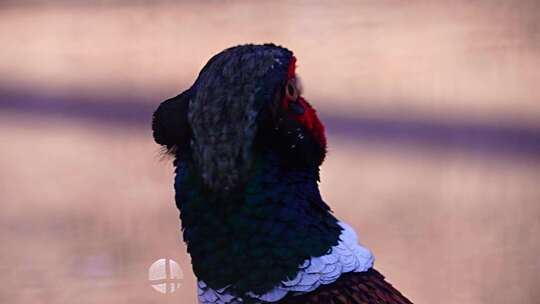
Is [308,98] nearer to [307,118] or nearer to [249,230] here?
[307,118]

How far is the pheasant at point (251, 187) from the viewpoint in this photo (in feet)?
3.33

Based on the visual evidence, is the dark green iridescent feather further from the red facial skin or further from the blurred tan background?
the blurred tan background

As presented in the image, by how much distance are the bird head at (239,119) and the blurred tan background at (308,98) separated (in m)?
0.41

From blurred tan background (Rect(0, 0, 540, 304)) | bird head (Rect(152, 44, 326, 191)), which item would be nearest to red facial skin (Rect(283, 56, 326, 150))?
bird head (Rect(152, 44, 326, 191))

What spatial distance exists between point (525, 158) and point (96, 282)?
1.03 meters

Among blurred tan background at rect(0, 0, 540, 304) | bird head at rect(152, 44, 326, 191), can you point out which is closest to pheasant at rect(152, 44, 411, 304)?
bird head at rect(152, 44, 326, 191)

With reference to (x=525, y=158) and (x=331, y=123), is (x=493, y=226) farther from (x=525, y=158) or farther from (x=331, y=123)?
(x=331, y=123)

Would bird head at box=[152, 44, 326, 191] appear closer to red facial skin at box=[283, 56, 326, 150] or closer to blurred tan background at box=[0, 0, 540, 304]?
red facial skin at box=[283, 56, 326, 150]

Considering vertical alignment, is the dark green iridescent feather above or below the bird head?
below

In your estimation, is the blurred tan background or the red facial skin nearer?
the red facial skin

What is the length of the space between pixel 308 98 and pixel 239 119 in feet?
1.65

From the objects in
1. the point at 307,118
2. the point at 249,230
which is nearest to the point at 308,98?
the point at 307,118

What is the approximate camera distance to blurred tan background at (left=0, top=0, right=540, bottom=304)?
1.50 metres

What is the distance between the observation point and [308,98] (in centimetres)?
149
